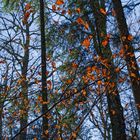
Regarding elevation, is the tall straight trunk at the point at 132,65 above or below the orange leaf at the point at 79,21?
below

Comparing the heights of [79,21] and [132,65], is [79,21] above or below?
above

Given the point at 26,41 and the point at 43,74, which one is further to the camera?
the point at 26,41

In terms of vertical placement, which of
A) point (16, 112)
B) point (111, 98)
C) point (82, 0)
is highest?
point (82, 0)

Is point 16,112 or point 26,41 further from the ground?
point 26,41

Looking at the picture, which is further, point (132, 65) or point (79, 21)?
point (79, 21)

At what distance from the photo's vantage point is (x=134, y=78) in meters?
6.63

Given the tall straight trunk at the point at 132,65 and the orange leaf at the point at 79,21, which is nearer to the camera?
the tall straight trunk at the point at 132,65

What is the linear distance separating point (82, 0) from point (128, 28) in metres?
2.15

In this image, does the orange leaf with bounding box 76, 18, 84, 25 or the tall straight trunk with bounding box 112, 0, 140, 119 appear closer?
the tall straight trunk with bounding box 112, 0, 140, 119

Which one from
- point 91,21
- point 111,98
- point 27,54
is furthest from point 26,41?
point 111,98

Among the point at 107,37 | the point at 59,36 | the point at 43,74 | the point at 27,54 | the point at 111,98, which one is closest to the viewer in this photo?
the point at 43,74

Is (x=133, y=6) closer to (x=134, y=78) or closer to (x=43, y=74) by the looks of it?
(x=134, y=78)

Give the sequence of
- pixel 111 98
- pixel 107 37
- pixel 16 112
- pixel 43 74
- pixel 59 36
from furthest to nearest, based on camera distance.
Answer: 1. pixel 16 112
2. pixel 59 36
3. pixel 107 37
4. pixel 111 98
5. pixel 43 74

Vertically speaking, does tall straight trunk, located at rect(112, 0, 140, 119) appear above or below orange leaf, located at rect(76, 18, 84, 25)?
below
